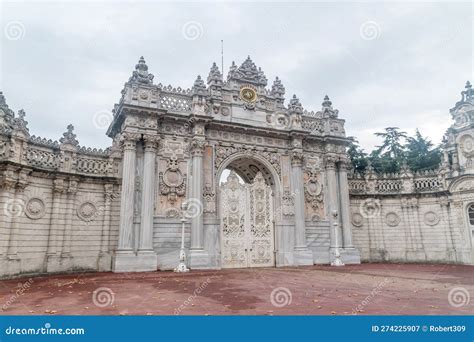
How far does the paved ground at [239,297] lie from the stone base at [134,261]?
3260 mm

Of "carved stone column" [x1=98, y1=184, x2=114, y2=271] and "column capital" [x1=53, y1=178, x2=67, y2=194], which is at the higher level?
→ "column capital" [x1=53, y1=178, x2=67, y2=194]

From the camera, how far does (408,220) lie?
22734 millimetres

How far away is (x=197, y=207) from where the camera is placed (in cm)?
1719

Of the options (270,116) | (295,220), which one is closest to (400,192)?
(295,220)

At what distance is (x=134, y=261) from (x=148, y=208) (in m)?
2.48

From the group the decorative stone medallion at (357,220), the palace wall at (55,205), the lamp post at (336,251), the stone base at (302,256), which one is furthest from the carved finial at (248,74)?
the decorative stone medallion at (357,220)

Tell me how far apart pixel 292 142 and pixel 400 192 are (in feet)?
28.3

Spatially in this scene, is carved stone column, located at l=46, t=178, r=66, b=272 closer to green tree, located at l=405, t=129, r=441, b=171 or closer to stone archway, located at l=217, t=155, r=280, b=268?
stone archway, located at l=217, t=155, r=280, b=268

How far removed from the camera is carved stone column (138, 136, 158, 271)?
51.4 ft

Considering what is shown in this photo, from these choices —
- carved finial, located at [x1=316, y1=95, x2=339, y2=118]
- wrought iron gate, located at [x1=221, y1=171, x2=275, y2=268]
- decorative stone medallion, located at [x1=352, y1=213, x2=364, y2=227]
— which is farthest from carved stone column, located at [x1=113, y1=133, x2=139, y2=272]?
decorative stone medallion, located at [x1=352, y1=213, x2=364, y2=227]

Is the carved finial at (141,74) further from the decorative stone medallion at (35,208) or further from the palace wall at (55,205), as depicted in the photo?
the decorative stone medallion at (35,208)

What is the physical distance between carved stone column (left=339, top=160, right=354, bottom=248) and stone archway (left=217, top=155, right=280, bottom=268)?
467 cm

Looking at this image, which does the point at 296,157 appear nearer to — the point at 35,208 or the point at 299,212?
the point at 299,212

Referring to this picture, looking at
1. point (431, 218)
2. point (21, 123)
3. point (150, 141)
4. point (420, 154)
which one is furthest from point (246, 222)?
point (420, 154)
